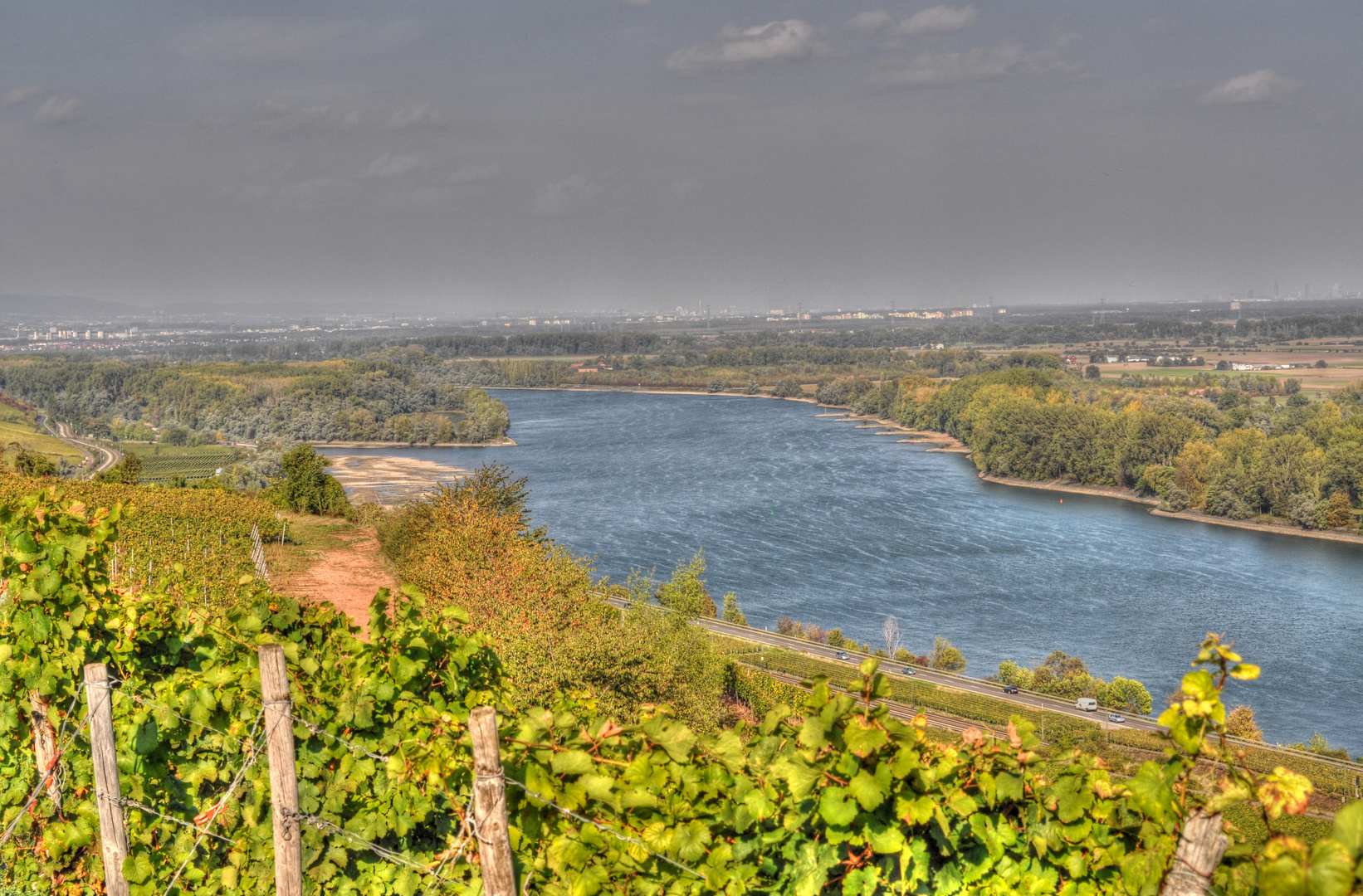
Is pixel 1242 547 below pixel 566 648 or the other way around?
below

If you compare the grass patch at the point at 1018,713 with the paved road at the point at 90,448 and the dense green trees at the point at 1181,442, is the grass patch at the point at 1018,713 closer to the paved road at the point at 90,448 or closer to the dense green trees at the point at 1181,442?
the dense green trees at the point at 1181,442

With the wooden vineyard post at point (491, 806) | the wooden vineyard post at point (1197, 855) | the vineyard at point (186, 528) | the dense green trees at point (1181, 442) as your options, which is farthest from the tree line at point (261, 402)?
the wooden vineyard post at point (1197, 855)

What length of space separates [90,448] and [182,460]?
6153 mm

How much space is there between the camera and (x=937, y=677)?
68.4 ft

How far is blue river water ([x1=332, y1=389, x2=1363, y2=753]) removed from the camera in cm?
2370

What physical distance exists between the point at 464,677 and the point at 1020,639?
2323cm

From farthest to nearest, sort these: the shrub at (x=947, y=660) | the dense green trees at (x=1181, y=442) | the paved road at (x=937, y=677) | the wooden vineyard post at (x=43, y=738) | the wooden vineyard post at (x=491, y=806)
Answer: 1. the dense green trees at (x=1181, y=442)
2. the shrub at (x=947, y=660)
3. the paved road at (x=937, y=677)
4. the wooden vineyard post at (x=43, y=738)
5. the wooden vineyard post at (x=491, y=806)

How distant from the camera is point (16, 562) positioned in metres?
3.18

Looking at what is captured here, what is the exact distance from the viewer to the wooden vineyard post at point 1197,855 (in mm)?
1592

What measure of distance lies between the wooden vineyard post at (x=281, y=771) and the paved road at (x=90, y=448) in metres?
48.1

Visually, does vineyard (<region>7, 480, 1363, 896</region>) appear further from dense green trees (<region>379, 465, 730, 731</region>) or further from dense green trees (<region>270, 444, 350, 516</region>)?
dense green trees (<region>270, 444, 350, 516</region>)

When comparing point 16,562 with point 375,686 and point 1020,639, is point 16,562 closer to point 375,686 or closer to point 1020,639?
point 375,686

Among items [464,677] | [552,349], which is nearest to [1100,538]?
[464,677]

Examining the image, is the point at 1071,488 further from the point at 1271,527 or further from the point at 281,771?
the point at 281,771
